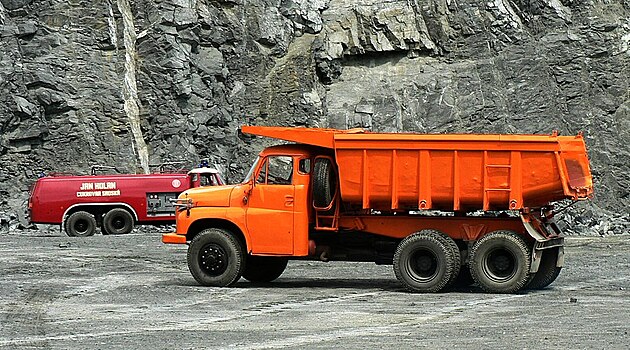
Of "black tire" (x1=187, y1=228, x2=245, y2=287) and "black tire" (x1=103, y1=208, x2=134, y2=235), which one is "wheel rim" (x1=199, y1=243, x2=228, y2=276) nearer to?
"black tire" (x1=187, y1=228, x2=245, y2=287)

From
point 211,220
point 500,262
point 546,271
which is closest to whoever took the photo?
point 500,262

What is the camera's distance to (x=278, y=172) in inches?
656

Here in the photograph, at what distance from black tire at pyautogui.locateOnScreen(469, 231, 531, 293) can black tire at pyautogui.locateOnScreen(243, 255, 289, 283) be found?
3512mm

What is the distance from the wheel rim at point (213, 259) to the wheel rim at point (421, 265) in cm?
289

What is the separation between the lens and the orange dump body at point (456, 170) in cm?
1536

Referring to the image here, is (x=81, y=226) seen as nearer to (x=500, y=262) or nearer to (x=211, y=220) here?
(x=211, y=220)

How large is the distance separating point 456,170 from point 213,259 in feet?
13.3

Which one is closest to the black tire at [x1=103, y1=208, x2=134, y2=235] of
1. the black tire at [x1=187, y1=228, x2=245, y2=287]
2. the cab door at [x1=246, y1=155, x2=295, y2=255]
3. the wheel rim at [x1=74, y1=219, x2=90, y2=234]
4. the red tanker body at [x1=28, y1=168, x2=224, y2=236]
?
the red tanker body at [x1=28, y1=168, x2=224, y2=236]

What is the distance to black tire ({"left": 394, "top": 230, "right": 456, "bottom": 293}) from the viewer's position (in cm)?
1567

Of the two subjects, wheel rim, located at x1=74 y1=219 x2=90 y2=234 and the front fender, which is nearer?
the front fender

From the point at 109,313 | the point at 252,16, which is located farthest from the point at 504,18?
the point at 109,313

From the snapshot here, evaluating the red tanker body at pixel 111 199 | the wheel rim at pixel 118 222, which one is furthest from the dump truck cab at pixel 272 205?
the wheel rim at pixel 118 222

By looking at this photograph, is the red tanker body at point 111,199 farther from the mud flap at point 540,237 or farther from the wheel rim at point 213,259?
the mud flap at point 540,237

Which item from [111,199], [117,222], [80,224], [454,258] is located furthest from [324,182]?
[80,224]
